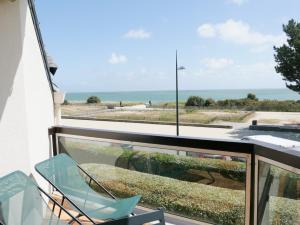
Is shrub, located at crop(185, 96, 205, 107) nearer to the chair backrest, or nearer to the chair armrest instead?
the chair backrest

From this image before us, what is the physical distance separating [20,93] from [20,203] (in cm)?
132

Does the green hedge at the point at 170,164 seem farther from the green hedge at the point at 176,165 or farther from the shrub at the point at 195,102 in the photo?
the shrub at the point at 195,102

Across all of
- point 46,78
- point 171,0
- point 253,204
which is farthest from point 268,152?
point 171,0

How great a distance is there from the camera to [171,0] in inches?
1103

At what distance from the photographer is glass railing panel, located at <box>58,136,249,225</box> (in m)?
2.66

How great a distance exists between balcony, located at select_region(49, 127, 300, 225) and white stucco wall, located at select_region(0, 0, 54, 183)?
20.1 inches

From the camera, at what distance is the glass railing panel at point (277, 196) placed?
2.13 m

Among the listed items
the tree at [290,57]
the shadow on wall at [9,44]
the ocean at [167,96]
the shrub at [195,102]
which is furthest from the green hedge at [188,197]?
the ocean at [167,96]

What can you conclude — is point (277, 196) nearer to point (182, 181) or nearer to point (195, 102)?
point (182, 181)

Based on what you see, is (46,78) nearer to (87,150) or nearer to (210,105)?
(87,150)

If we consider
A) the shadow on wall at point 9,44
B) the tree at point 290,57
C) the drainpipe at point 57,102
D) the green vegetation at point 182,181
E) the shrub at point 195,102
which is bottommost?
the shrub at point 195,102

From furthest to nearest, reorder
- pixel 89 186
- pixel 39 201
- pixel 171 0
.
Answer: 1. pixel 171 0
2. pixel 89 186
3. pixel 39 201

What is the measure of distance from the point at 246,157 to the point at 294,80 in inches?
745

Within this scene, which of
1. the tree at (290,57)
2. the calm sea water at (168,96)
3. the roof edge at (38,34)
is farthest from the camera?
the calm sea water at (168,96)
